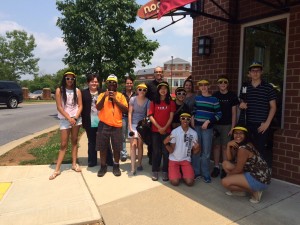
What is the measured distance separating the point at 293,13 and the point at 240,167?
245cm

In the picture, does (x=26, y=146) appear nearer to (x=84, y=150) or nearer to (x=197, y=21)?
(x=84, y=150)

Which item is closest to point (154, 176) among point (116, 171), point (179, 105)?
point (116, 171)

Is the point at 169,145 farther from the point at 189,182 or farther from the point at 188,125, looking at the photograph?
the point at 189,182

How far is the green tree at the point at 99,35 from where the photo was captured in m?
11.8

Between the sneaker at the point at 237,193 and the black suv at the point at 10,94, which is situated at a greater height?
the black suv at the point at 10,94

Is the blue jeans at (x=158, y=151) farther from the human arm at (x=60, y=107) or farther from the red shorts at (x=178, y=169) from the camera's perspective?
the human arm at (x=60, y=107)

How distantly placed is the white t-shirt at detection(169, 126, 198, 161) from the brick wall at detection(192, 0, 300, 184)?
1.30 metres

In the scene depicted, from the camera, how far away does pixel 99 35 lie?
459 inches

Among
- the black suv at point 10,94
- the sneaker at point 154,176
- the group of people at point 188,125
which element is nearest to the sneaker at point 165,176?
the group of people at point 188,125

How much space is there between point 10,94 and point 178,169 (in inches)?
727

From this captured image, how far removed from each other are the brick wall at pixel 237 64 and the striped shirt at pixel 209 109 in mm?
973

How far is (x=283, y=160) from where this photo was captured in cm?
451

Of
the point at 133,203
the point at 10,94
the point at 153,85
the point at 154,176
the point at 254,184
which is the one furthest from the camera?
the point at 10,94

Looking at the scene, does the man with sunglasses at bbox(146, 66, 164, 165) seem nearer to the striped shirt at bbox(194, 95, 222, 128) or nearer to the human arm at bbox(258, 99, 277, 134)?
the striped shirt at bbox(194, 95, 222, 128)
